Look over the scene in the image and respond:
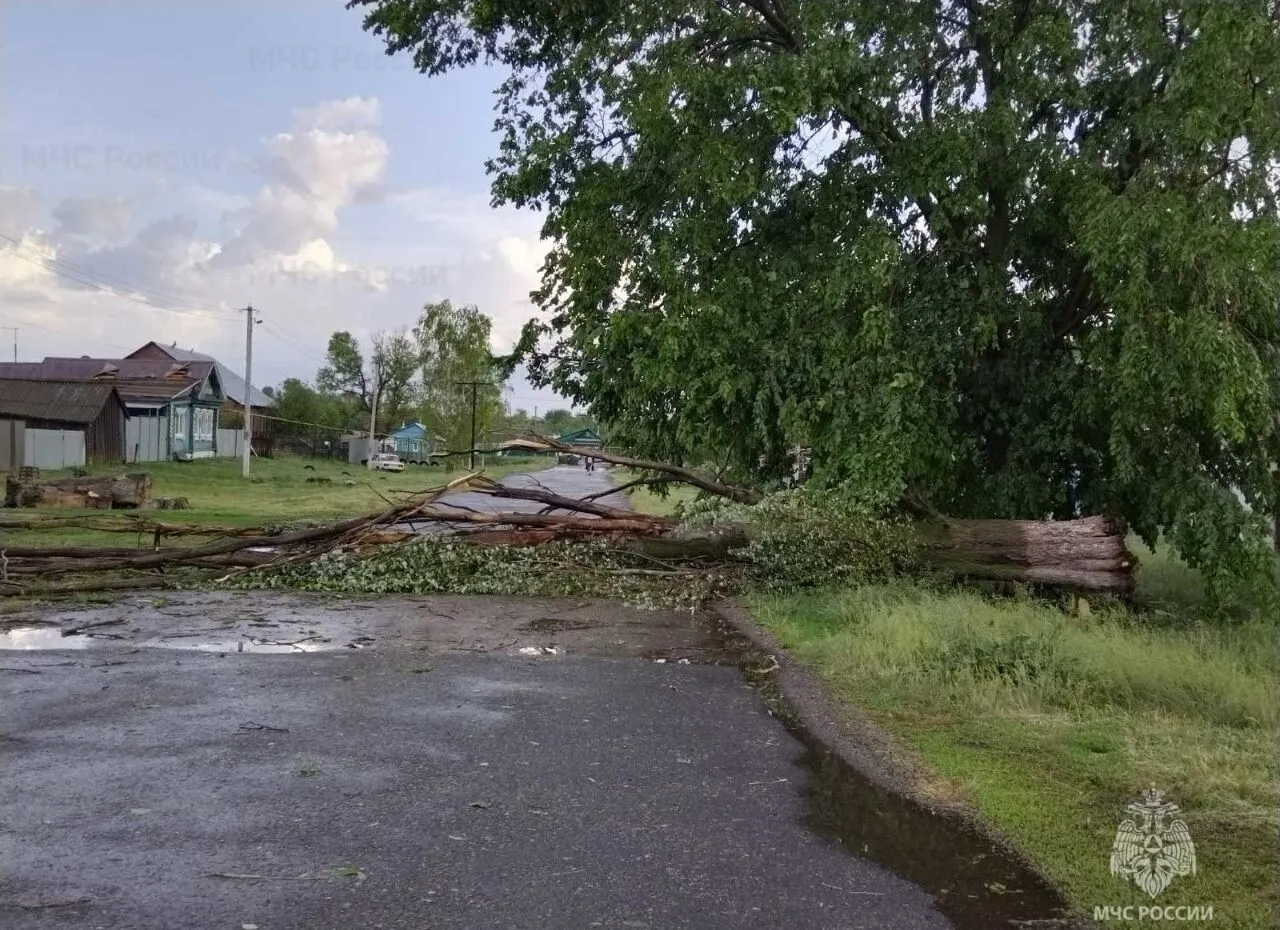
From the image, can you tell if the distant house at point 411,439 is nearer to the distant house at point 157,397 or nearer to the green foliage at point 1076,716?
the distant house at point 157,397

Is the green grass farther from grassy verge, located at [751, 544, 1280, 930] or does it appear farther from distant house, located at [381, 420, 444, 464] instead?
distant house, located at [381, 420, 444, 464]

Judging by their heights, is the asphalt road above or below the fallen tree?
below

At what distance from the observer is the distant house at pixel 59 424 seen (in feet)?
114

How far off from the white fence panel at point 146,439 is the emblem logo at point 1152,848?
45.3m

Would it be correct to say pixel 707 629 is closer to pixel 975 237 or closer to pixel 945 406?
pixel 945 406

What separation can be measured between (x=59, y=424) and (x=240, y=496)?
483 inches

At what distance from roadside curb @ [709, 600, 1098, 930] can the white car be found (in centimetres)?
5078

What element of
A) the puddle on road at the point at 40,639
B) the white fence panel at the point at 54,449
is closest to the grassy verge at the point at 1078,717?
the puddle on road at the point at 40,639

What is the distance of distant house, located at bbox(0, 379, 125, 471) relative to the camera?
34.7 metres

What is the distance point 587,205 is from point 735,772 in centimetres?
1022

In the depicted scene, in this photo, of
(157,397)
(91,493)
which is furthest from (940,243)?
(157,397)

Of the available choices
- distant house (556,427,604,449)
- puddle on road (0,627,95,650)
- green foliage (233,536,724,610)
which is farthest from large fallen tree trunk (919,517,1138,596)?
puddle on road (0,627,95,650)

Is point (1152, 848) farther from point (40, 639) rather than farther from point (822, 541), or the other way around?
point (40, 639)

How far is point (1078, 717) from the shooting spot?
21.8 ft
